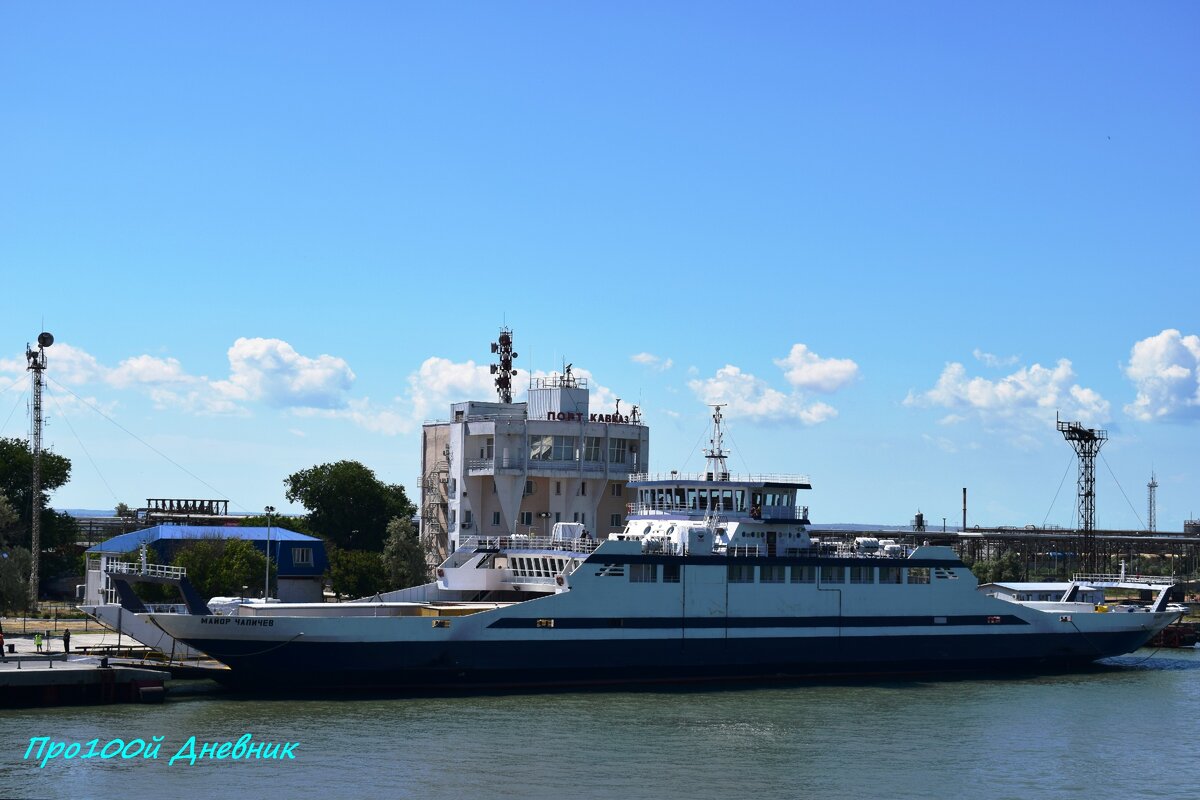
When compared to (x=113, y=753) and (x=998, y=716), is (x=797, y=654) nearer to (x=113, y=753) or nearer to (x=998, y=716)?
(x=998, y=716)

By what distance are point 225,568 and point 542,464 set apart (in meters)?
16.6

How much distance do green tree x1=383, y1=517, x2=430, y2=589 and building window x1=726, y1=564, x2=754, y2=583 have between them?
26.4 m

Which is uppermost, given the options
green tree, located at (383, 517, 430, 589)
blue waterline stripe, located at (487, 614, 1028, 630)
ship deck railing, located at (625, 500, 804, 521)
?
ship deck railing, located at (625, 500, 804, 521)

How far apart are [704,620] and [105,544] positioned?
130 feet

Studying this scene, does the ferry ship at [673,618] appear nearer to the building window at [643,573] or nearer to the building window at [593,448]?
the building window at [643,573]

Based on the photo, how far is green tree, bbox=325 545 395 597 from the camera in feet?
232

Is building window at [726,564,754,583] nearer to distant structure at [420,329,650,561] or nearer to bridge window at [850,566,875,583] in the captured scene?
bridge window at [850,566,875,583]

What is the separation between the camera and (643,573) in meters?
49.6

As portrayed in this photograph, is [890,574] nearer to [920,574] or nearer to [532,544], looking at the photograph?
[920,574]

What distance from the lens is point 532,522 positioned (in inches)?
2803

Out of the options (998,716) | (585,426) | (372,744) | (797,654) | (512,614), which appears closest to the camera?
(372,744)

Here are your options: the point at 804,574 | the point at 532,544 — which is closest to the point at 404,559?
the point at 532,544

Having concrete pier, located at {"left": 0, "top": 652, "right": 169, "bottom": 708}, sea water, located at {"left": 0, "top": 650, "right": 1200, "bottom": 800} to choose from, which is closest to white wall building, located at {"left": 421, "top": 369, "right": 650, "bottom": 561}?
sea water, located at {"left": 0, "top": 650, "right": 1200, "bottom": 800}

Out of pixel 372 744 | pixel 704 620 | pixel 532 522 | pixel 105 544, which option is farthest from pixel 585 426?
pixel 372 744
